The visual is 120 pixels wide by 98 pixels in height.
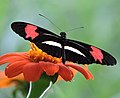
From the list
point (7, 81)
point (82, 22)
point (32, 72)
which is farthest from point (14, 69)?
point (82, 22)

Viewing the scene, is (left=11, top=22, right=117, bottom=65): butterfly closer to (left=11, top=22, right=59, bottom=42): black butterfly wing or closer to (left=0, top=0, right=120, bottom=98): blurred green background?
(left=11, top=22, right=59, bottom=42): black butterfly wing

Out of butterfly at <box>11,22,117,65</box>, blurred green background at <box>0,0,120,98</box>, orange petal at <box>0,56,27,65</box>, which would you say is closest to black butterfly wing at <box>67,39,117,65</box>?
butterfly at <box>11,22,117,65</box>

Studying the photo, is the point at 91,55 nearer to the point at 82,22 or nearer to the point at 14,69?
the point at 14,69

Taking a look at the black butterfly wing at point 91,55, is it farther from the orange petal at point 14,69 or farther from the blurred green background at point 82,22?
the blurred green background at point 82,22

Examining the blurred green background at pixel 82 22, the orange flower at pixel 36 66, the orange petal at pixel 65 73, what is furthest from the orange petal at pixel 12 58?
the blurred green background at pixel 82 22

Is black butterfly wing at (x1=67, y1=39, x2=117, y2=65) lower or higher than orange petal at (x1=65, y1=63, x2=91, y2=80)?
higher

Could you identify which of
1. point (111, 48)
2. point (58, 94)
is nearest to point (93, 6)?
point (111, 48)

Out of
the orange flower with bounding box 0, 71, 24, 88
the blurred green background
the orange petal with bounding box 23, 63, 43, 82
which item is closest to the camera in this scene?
the orange petal with bounding box 23, 63, 43, 82
